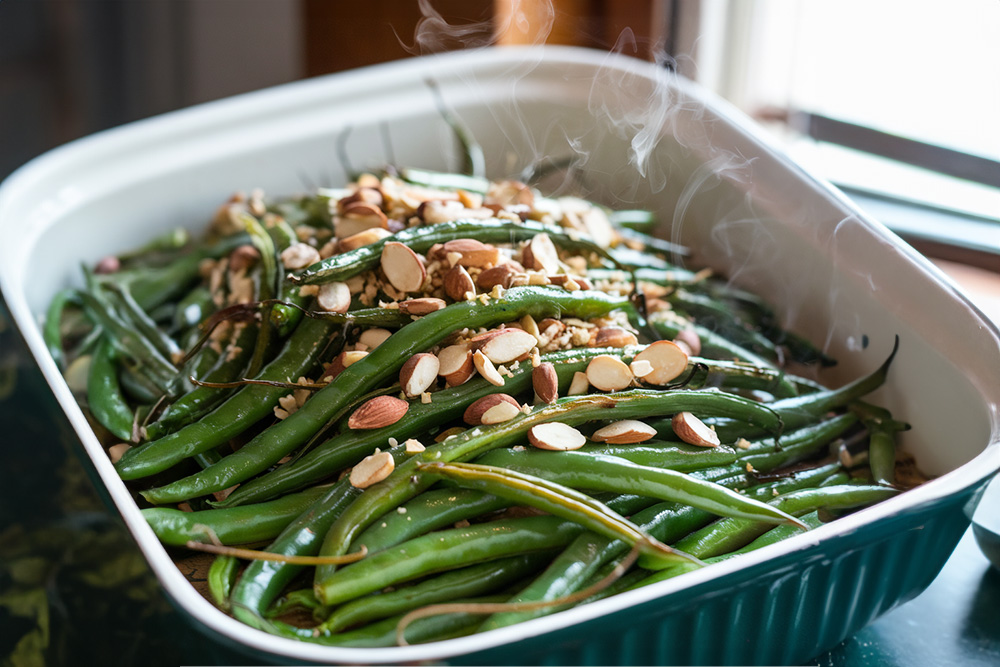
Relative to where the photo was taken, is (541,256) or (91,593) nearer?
(541,256)

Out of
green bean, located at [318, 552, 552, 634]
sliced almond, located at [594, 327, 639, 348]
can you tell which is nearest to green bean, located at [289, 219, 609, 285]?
sliced almond, located at [594, 327, 639, 348]

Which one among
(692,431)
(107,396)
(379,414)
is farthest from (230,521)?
(692,431)

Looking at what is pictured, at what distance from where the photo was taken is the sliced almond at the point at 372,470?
2.99 ft

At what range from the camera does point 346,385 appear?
1.03 m

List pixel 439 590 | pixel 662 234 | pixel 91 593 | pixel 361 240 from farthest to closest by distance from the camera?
pixel 662 234 < pixel 91 593 < pixel 361 240 < pixel 439 590

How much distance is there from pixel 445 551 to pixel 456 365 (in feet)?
0.80

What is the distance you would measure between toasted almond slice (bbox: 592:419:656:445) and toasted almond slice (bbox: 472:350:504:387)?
130 mm

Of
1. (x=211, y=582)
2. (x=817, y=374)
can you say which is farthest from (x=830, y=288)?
(x=211, y=582)

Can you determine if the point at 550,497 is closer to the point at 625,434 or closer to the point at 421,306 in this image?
the point at 625,434

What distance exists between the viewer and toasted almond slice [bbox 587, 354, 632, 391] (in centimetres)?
102

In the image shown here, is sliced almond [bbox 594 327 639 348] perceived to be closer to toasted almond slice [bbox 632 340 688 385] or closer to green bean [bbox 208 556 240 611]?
toasted almond slice [bbox 632 340 688 385]

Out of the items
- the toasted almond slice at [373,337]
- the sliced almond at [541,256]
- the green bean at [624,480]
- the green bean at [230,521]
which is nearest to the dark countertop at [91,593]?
the green bean at [230,521]

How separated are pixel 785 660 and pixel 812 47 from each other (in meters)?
2.03

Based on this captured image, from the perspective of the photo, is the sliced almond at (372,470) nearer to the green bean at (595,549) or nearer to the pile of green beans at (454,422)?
the pile of green beans at (454,422)
